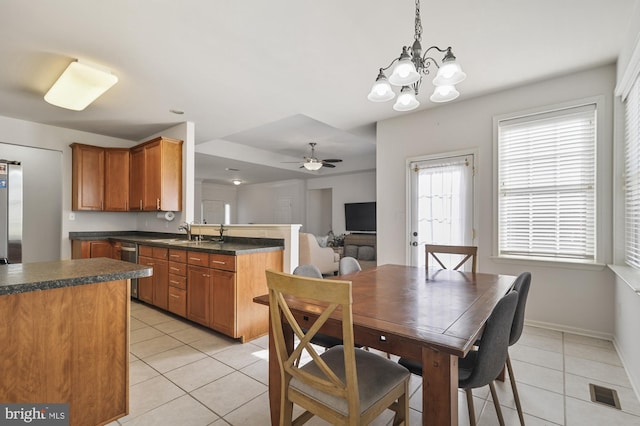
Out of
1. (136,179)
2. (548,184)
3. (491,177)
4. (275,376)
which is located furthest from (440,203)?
(136,179)

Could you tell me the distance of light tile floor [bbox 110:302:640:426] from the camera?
1747 millimetres

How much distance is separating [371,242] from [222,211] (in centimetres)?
629

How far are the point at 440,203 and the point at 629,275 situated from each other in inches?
72.9

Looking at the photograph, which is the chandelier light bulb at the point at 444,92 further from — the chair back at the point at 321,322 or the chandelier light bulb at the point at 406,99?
the chair back at the point at 321,322

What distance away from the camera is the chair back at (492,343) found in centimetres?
128

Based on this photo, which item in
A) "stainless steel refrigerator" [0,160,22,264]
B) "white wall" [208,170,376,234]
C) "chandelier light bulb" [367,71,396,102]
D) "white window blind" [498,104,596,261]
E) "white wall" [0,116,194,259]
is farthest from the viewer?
"white wall" [208,170,376,234]

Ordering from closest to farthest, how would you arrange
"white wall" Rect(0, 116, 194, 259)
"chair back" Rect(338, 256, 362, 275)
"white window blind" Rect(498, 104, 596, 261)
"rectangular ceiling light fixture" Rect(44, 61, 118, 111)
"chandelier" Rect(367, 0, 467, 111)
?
1. "chandelier" Rect(367, 0, 467, 111)
2. "chair back" Rect(338, 256, 362, 275)
3. "rectangular ceiling light fixture" Rect(44, 61, 118, 111)
4. "white window blind" Rect(498, 104, 596, 261)
5. "white wall" Rect(0, 116, 194, 259)

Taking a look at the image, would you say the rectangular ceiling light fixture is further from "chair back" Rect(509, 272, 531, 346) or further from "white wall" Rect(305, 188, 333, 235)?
"white wall" Rect(305, 188, 333, 235)

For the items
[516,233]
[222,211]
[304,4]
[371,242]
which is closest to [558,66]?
[516,233]

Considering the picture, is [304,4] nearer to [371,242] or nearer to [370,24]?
[370,24]

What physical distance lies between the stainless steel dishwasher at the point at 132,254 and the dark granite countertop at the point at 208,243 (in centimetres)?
9

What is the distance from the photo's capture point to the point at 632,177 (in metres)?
2.46

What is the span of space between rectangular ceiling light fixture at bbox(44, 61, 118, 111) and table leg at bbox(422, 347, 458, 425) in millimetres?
3435

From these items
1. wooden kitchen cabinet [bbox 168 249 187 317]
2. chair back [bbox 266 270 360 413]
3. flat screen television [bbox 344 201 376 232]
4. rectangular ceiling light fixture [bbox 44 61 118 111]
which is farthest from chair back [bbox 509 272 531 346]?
flat screen television [bbox 344 201 376 232]
